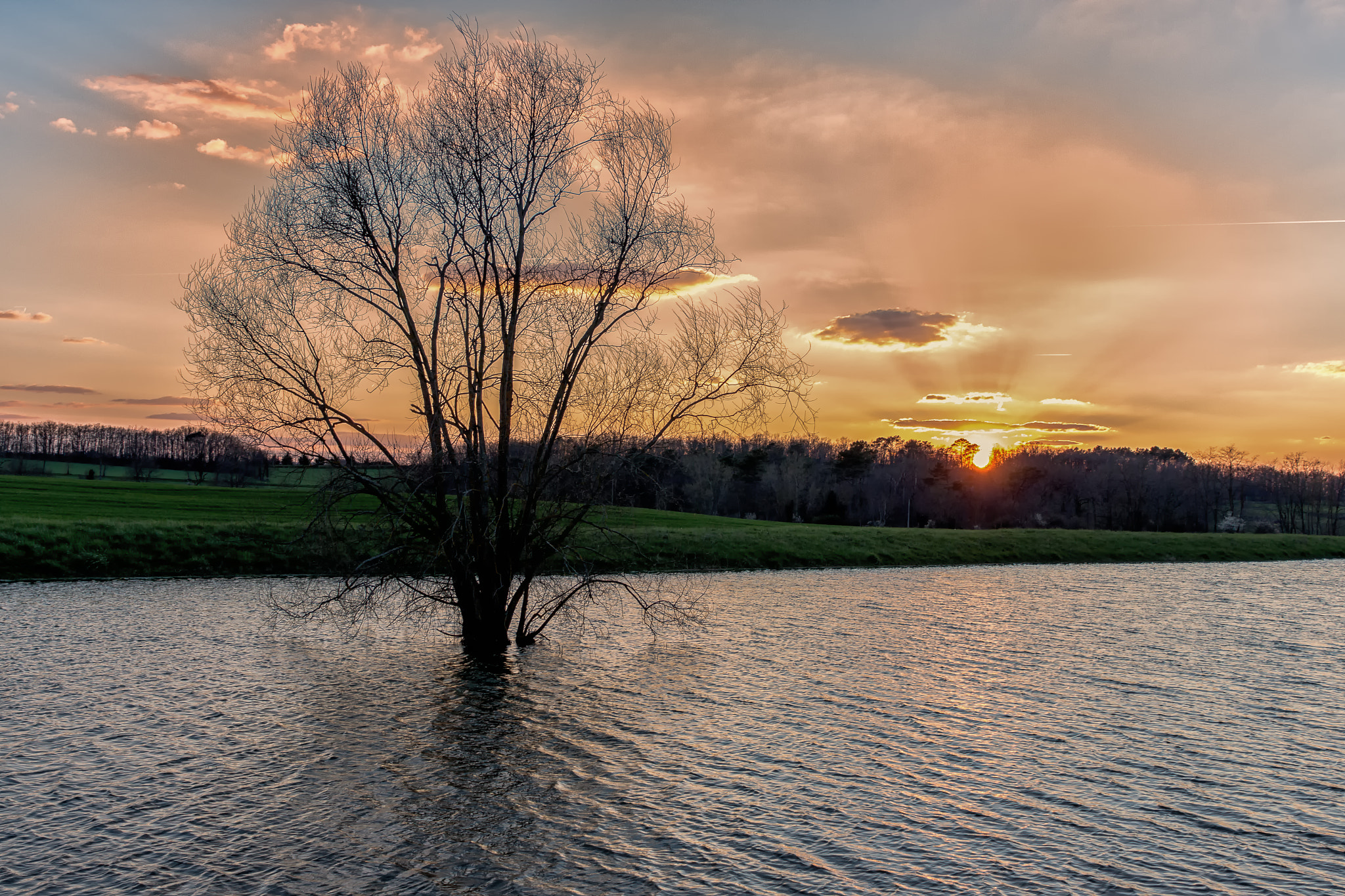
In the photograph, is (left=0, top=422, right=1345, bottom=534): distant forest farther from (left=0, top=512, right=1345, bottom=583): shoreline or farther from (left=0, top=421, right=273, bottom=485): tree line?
(left=0, top=512, right=1345, bottom=583): shoreline

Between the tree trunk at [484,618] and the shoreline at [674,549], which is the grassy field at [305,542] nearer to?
the shoreline at [674,549]

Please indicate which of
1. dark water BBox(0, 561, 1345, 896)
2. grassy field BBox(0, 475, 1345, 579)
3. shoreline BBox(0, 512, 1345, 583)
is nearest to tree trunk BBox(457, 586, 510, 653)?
dark water BBox(0, 561, 1345, 896)

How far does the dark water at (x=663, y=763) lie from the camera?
8414mm

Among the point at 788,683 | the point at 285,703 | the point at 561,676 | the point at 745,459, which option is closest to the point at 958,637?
the point at 788,683

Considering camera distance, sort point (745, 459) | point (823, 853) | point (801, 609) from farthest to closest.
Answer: point (745, 459), point (801, 609), point (823, 853)

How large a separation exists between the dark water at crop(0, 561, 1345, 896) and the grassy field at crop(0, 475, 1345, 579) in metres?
4.44

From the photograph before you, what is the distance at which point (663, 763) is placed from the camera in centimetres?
1168

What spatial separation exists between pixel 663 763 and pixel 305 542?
1640cm

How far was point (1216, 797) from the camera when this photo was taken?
10.7 meters

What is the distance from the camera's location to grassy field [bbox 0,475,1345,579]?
3356 centimetres

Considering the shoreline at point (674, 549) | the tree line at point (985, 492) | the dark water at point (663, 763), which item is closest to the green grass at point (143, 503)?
the shoreline at point (674, 549)

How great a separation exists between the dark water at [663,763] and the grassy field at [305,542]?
4.44m

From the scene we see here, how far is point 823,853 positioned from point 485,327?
1554cm

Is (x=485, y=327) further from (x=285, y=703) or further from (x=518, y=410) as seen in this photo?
(x=285, y=703)
